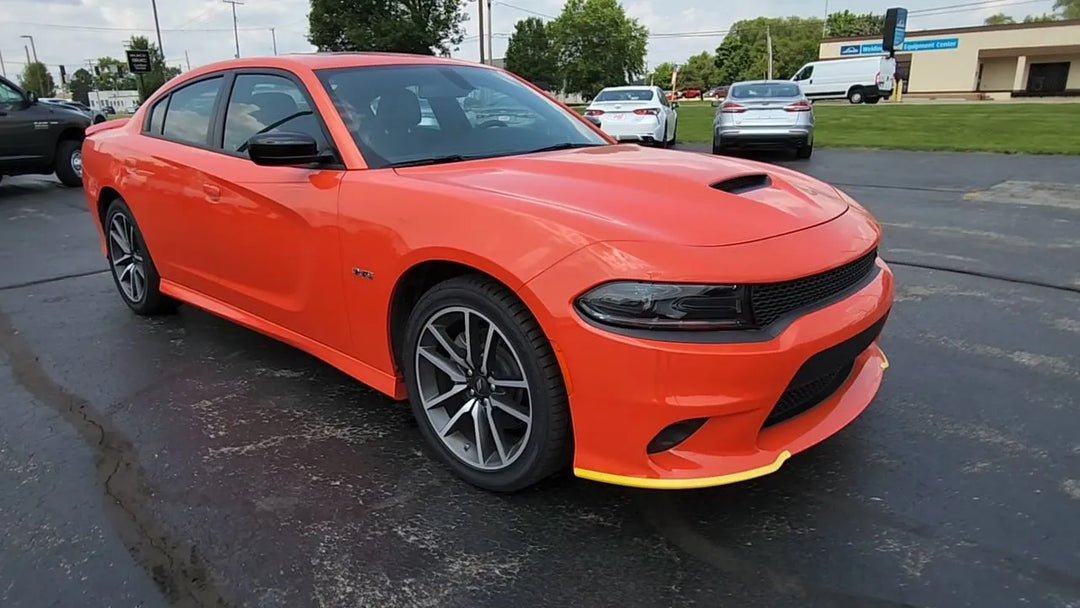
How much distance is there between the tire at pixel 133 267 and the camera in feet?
14.8

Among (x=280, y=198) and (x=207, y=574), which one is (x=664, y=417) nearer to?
(x=207, y=574)

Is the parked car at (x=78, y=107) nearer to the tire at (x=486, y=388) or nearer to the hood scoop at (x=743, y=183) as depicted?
the tire at (x=486, y=388)

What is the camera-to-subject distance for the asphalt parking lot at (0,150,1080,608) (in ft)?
7.19

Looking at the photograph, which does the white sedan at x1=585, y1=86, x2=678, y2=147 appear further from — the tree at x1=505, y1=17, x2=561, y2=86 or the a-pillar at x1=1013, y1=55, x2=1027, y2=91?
the a-pillar at x1=1013, y1=55, x2=1027, y2=91

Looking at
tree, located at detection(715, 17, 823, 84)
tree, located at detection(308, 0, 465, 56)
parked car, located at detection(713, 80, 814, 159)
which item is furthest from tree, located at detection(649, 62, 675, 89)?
parked car, located at detection(713, 80, 814, 159)

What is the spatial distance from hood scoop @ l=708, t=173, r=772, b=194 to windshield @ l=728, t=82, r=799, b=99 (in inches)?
469

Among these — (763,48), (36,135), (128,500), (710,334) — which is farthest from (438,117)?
(763,48)

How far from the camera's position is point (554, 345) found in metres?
2.25

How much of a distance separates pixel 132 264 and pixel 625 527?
3849 millimetres

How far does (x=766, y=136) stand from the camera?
1330 centimetres

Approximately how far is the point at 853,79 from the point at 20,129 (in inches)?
1571

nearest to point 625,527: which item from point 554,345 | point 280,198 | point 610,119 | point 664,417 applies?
point 664,417

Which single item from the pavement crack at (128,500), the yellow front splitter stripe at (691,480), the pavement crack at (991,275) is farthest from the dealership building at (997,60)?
the pavement crack at (128,500)

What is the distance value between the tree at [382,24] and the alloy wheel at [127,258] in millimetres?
51028
